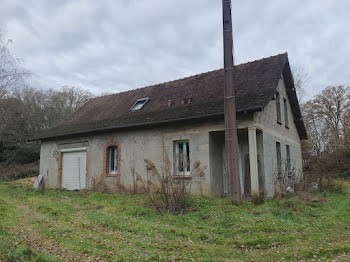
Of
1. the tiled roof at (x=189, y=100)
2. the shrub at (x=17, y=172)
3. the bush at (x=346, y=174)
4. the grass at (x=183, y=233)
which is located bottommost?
the grass at (x=183, y=233)

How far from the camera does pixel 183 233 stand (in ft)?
19.1

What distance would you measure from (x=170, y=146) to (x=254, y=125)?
3.52 meters

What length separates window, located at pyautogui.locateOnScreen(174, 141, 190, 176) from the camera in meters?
10.8

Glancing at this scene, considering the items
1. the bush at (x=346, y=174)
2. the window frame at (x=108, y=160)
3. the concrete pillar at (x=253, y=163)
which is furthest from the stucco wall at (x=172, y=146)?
the bush at (x=346, y=174)

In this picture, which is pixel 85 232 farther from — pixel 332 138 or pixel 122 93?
pixel 332 138

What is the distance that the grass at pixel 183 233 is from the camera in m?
4.61

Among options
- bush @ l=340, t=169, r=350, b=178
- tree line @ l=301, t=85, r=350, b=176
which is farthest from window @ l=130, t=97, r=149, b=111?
tree line @ l=301, t=85, r=350, b=176

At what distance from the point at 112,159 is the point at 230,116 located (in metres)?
7.01

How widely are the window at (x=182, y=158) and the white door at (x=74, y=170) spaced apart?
18.1 feet

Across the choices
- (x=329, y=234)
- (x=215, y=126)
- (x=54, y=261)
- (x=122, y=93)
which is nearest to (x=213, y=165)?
(x=215, y=126)

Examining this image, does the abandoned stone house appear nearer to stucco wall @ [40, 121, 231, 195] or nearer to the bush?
stucco wall @ [40, 121, 231, 195]

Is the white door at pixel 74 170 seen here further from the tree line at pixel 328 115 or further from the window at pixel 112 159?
the tree line at pixel 328 115

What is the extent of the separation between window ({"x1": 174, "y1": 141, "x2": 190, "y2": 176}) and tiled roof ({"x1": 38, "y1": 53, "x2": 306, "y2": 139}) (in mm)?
1185

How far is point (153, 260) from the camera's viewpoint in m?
4.40
